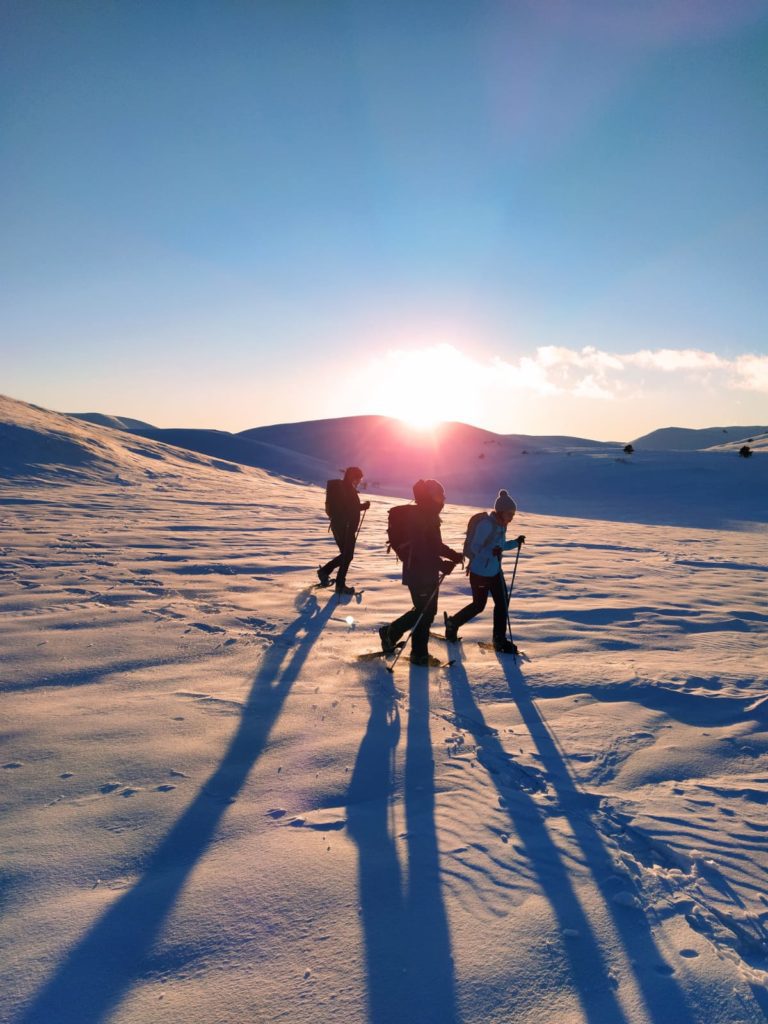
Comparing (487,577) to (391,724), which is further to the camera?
(487,577)

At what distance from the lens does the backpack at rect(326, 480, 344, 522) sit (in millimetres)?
9430

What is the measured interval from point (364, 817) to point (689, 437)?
12011 cm

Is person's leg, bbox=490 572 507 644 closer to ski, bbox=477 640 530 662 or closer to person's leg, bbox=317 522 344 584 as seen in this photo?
ski, bbox=477 640 530 662

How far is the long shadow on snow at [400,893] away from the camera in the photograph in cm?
237

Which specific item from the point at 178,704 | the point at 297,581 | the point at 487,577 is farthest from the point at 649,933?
the point at 297,581

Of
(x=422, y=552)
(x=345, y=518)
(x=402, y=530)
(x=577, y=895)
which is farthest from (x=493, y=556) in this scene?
(x=577, y=895)

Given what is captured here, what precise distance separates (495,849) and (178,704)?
2.79 meters

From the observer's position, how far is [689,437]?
108 m

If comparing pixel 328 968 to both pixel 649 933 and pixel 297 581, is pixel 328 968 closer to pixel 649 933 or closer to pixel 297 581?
pixel 649 933

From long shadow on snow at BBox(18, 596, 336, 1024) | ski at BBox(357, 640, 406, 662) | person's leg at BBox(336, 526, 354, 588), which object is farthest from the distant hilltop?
long shadow on snow at BBox(18, 596, 336, 1024)

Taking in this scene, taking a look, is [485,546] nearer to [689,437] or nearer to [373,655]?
[373,655]

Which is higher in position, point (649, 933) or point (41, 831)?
point (41, 831)

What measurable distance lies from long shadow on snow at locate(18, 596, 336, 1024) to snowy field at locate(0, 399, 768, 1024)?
0.01 metres

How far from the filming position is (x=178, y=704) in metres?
4.84
